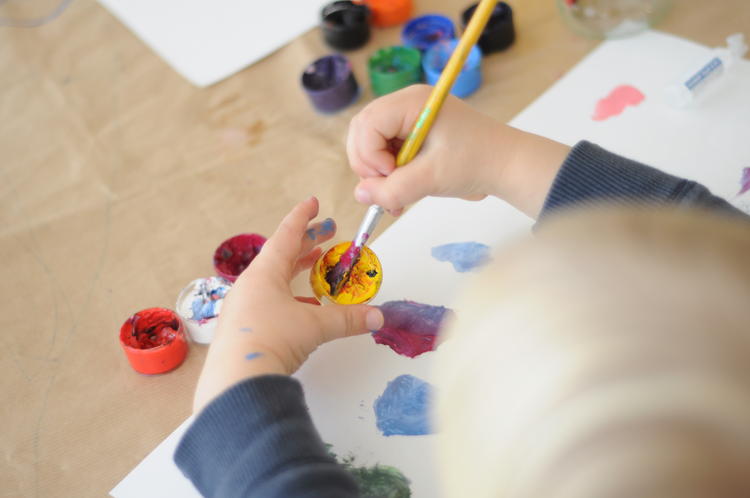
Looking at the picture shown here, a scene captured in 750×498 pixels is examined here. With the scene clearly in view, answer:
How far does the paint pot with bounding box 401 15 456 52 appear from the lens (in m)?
1.04

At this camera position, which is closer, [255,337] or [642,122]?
[255,337]

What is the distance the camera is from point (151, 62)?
1.11 m

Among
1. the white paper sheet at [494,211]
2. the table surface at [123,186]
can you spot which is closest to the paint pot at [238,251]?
the table surface at [123,186]

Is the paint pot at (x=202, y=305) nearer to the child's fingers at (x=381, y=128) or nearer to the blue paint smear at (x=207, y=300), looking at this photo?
the blue paint smear at (x=207, y=300)

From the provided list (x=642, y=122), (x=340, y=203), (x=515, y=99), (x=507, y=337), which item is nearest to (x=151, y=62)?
(x=340, y=203)

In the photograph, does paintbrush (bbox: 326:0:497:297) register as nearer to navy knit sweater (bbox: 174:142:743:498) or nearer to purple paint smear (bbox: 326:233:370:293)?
purple paint smear (bbox: 326:233:370:293)

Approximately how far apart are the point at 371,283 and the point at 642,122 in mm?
397

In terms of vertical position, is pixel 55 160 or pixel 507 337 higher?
pixel 507 337

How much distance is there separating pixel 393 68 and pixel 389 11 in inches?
4.5

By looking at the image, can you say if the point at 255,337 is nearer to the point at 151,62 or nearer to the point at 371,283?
the point at 371,283

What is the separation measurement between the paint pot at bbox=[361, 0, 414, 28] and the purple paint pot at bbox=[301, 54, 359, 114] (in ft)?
0.31

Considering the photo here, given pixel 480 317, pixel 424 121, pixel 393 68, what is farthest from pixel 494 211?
pixel 480 317

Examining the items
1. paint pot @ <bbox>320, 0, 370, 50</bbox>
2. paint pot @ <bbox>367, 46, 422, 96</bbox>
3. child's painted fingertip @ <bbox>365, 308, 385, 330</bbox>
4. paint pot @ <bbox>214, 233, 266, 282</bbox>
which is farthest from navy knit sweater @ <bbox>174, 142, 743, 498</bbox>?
paint pot @ <bbox>320, 0, 370, 50</bbox>

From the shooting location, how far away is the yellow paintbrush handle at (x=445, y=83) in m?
0.69
